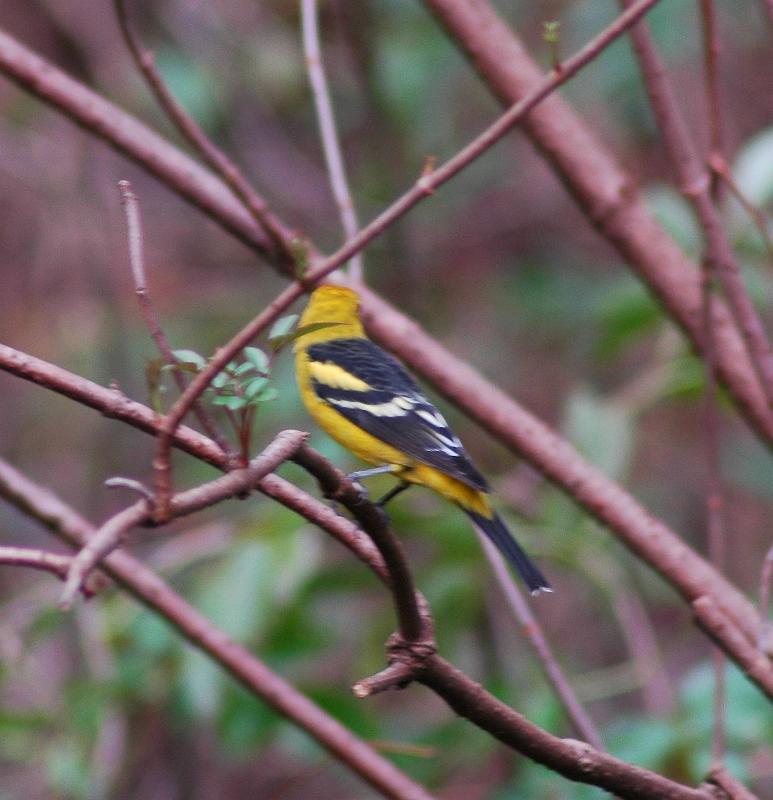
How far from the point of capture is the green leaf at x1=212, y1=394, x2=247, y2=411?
131 centimetres

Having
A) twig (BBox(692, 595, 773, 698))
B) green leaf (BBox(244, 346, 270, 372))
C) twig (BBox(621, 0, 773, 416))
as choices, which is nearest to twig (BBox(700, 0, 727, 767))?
twig (BBox(621, 0, 773, 416))

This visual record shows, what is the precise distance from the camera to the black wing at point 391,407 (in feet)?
7.86

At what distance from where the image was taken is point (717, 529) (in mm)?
2229

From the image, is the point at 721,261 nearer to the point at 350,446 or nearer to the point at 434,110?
the point at 350,446

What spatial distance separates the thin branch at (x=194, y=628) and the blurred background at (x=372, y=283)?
2.23 ft

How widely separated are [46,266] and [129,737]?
2.15 m

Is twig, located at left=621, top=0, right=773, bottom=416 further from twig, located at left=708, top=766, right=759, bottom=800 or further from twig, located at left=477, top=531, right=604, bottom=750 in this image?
twig, located at left=708, top=766, right=759, bottom=800

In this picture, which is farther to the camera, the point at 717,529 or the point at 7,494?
the point at 7,494

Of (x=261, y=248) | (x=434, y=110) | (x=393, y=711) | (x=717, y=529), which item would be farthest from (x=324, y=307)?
(x=393, y=711)

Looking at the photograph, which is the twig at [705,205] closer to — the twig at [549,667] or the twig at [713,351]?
the twig at [713,351]

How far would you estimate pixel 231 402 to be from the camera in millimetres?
1313

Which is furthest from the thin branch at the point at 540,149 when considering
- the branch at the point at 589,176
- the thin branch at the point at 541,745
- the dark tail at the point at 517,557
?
the thin branch at the point at 541,745

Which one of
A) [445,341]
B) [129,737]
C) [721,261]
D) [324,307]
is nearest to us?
[721,261]

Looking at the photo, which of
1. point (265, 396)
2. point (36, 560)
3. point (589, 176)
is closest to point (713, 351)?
point (589, 176)
